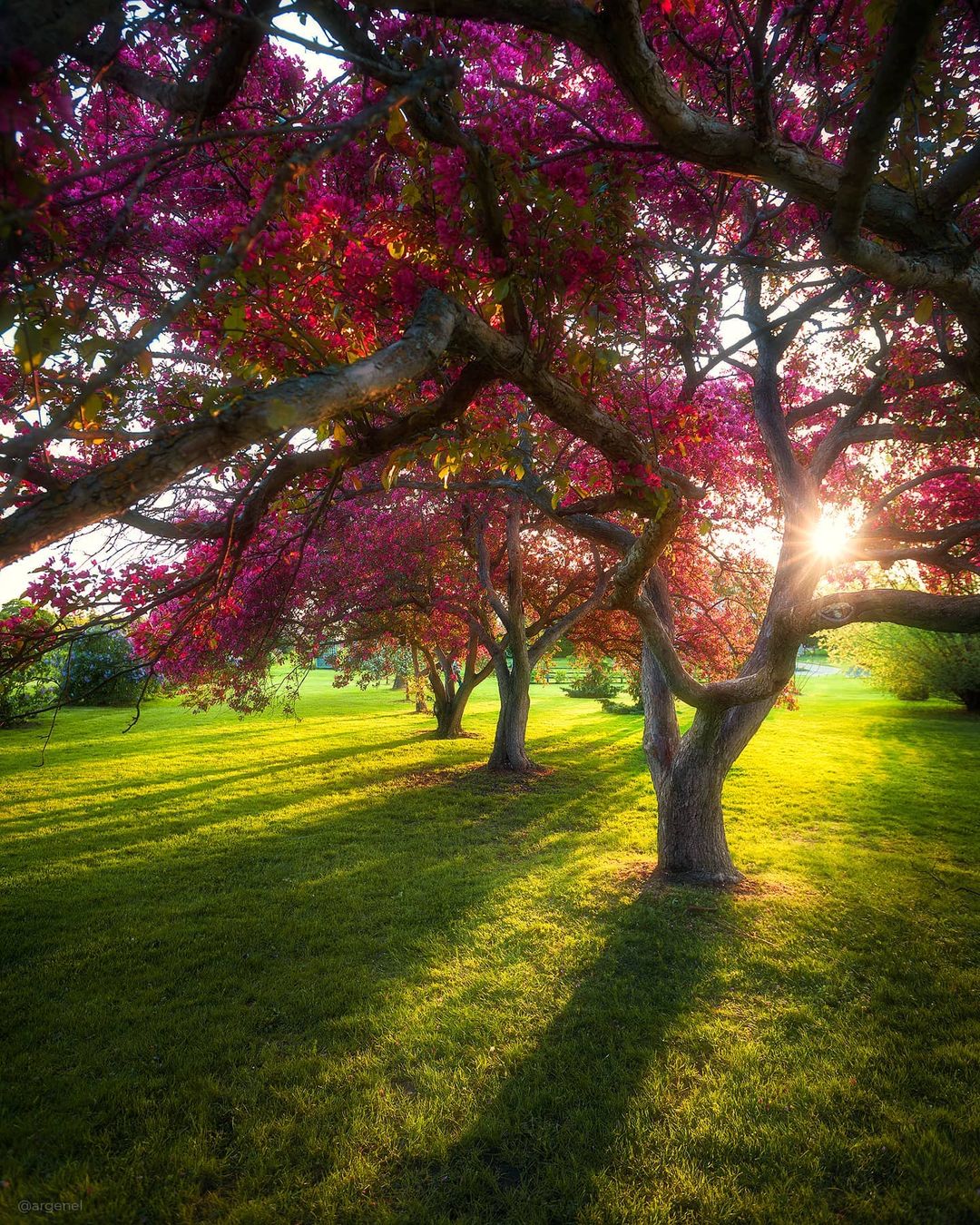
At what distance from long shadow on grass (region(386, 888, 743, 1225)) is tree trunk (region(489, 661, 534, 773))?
27.1 ft

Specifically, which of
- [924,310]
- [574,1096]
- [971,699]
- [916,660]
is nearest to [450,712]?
[574,1096]

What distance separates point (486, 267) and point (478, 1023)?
525 centimetres

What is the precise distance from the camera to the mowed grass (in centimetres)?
304

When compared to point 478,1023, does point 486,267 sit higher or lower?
higher

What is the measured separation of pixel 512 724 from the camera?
46.5 ft

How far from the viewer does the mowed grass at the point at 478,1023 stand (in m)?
3.04

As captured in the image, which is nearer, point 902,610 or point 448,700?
point 902,610

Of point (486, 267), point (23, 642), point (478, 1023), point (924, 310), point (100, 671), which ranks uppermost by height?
point (486, 267)

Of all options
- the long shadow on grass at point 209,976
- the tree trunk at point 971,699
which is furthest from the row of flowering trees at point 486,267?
the tree trunk at point 971,699

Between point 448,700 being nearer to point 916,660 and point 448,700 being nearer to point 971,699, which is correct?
point 916,660

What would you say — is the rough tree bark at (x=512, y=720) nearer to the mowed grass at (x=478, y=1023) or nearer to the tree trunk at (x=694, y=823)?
the mowed grass at (x=478, y=1023)

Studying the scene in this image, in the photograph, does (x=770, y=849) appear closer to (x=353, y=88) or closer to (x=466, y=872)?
(x=466, y=872)

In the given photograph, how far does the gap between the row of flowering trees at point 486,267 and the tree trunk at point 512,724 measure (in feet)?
21.4

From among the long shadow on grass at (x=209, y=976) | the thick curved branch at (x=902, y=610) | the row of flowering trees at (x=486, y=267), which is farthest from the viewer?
the thick curved branch at (x=902, y=610)
